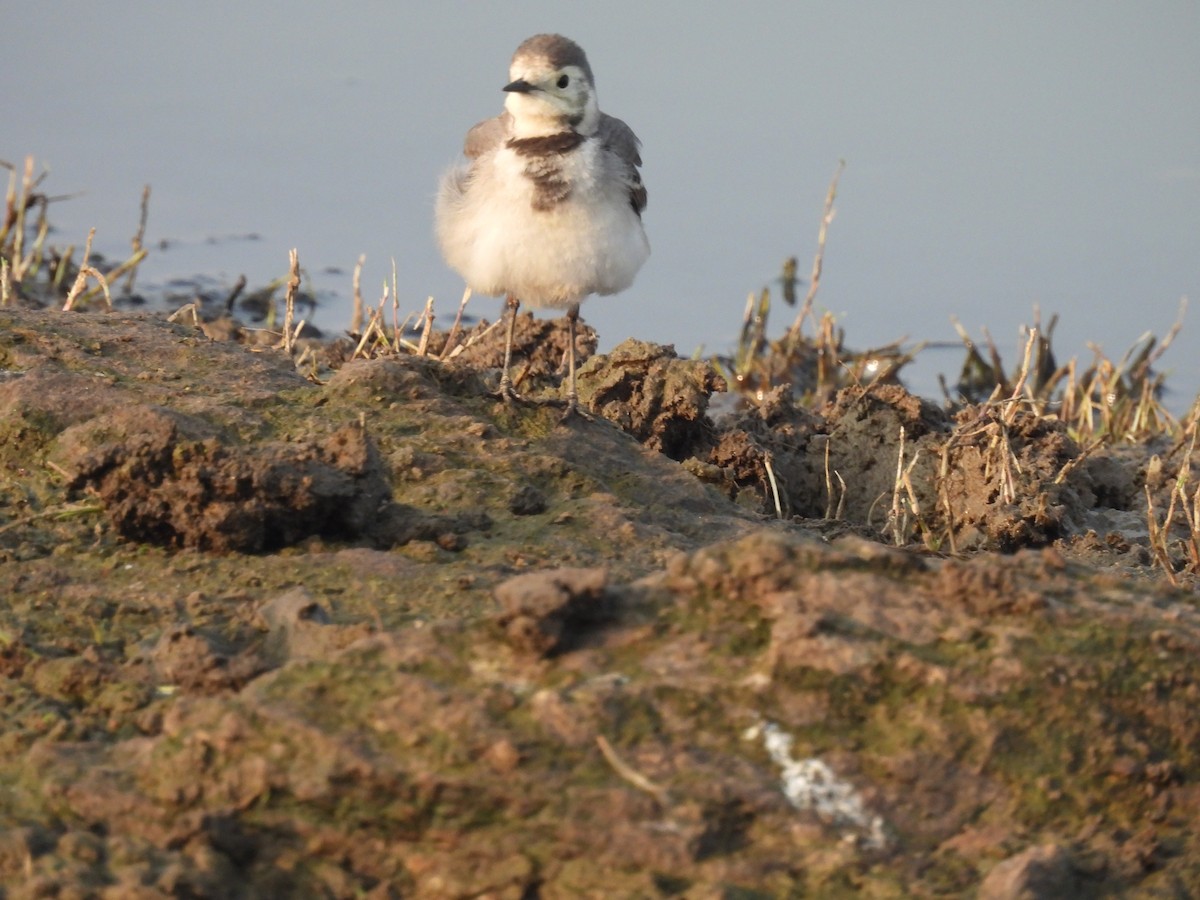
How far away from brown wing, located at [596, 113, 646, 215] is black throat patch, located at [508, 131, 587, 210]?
203 mm

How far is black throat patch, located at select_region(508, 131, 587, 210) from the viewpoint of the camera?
5973 millimetres

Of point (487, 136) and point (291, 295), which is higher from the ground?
point (487, 136)

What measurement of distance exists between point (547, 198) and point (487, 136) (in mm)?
620

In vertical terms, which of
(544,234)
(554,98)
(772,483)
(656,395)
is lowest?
(772,483)

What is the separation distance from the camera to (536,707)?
9.54 ft

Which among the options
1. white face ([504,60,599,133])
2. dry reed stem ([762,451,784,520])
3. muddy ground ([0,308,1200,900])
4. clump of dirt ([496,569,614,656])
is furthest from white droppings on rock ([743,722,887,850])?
white face ([504,60,599,133])

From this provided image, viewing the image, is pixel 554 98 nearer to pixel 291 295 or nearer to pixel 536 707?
pixel 291 295

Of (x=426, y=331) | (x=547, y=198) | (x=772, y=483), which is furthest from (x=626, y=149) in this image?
(x=772, y=483)

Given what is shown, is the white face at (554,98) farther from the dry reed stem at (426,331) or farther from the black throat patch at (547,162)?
the dry reed stem at (426,331)

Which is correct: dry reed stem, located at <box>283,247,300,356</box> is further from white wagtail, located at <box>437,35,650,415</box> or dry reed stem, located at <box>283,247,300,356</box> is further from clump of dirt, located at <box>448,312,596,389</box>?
clump of dirt, located at <box>448,312,596,389</box>

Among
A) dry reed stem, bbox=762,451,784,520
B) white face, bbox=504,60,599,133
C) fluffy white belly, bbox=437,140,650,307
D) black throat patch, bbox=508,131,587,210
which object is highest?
white face, bbox=504,60,599,133

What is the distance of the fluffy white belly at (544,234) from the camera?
597 centimetres

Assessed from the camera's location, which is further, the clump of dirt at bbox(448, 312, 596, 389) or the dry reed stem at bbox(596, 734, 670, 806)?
the clump of dirt at bbox(448, 312, 596, 389)

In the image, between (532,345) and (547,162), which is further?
(532,345)
